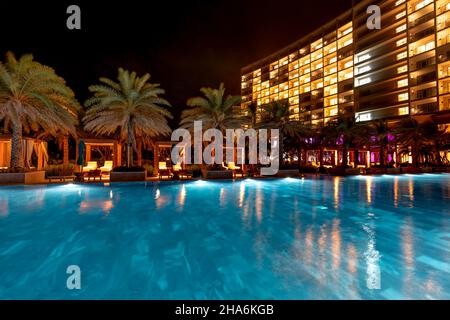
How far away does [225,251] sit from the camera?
17.2 feet

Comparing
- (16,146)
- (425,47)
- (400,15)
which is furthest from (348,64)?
(16,146)

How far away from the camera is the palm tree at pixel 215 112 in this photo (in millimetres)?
21016

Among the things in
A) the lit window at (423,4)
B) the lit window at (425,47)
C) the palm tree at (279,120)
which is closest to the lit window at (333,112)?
the lit window at (425,47)

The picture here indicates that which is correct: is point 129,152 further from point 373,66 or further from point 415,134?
A: point 373,66

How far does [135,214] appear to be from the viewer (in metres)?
8.48

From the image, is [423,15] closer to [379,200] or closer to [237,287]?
[379,200]

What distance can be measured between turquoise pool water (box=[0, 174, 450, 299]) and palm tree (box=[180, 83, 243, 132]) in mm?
12551

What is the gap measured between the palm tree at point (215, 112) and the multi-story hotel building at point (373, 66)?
513 cm

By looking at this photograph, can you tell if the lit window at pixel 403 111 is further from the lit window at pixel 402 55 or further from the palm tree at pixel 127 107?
the palm tree at pixel 127 107

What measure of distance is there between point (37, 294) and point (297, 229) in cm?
564

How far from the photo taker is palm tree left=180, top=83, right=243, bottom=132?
21016mm

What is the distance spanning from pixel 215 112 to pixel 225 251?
55.8 feet

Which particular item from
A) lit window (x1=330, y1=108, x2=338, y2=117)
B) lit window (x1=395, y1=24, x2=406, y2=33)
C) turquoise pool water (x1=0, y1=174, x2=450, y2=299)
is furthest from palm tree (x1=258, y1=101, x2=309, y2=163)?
lit window (x1=330, y1=108, x2=338, y2=117)
